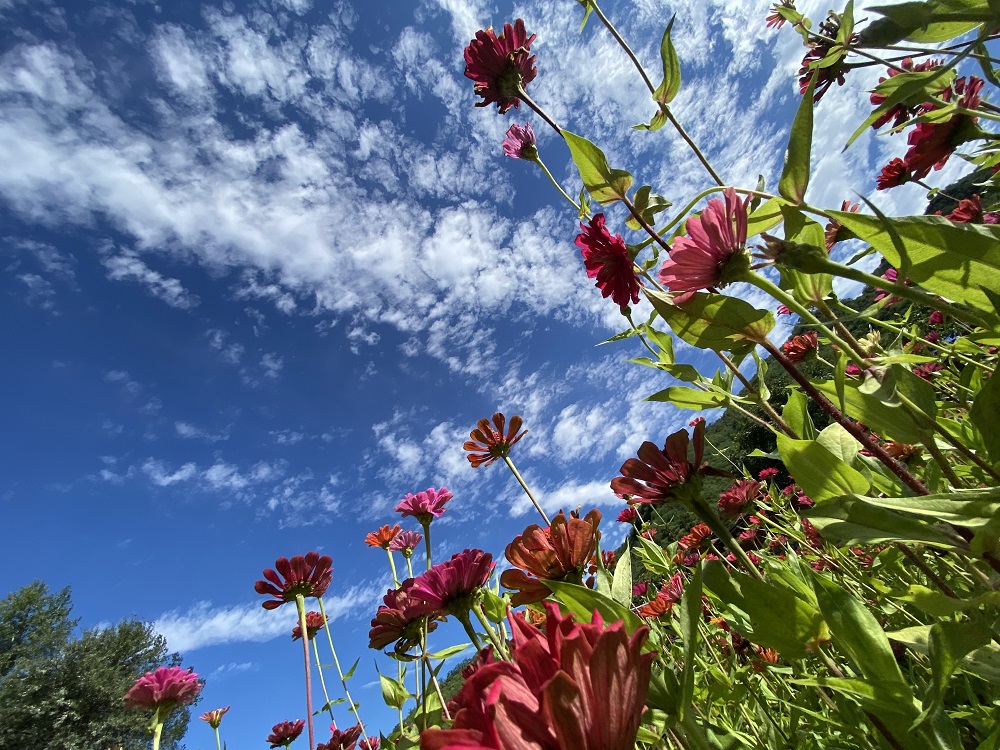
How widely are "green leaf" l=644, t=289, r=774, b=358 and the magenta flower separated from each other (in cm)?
148

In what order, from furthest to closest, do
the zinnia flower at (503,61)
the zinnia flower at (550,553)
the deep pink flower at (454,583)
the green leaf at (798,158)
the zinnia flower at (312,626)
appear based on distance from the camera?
the zinnia flower at (312,626), the zinnia flower at (503,61), the deep pink flower at (454,583), the zinnia flower at (550,553), the green leaf at (798,158)

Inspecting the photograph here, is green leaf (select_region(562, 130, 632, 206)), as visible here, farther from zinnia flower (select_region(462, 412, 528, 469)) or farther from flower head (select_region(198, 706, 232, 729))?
flower head (select_region(198, 706, 232, 729))

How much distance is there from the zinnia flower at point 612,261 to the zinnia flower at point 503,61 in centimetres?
99

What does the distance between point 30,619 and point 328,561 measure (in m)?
24.4

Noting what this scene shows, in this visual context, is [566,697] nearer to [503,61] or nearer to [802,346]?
[503,61]

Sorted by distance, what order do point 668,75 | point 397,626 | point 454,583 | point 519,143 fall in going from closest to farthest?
point 668,75
point 454,583
point 397,626
point 519,143

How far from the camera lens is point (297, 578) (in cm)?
176

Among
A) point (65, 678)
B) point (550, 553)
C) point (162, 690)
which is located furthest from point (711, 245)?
point (65, 678)

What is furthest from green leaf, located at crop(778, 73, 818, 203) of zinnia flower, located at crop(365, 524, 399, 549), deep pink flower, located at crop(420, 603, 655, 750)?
zinnia flower, located at crop(365, 524, 399, 549)

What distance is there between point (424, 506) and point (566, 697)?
181 cm

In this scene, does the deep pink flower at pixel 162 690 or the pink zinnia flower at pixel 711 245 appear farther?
the deep pink flower at pixel 162 690

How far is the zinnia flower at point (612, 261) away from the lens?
0.98 metres

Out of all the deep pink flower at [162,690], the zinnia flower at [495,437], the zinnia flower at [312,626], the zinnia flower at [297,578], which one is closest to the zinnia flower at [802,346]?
the zinnia flower at [495,437]

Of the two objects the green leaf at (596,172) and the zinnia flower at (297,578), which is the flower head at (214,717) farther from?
the green leaf at (596,172)
